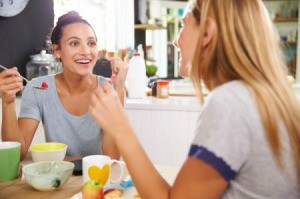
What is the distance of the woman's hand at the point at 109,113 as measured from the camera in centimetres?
77

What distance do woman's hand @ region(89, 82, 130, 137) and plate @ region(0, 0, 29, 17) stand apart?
5.26 feet

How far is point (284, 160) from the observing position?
26.5 inches

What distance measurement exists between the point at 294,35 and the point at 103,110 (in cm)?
607

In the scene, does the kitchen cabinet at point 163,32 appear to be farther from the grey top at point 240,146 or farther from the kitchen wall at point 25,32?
the grey top at point 240,146

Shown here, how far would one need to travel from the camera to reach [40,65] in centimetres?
233

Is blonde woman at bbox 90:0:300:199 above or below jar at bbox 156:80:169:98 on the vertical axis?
above

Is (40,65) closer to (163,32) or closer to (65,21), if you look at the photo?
Result: (65,21)

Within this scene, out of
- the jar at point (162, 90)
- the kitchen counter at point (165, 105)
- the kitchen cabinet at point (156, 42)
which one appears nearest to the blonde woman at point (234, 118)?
the kitchen counter at point (165, 105)

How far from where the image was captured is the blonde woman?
0.65 metres

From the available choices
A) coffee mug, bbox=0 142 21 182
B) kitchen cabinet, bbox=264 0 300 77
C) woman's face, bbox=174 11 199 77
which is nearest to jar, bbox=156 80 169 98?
coffee mug, bbox=0 142 21 182

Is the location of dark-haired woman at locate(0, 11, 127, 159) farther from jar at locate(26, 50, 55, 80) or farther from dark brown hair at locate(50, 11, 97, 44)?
jar at locate(26, 50, 55, 80)

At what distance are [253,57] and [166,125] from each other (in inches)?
67.0

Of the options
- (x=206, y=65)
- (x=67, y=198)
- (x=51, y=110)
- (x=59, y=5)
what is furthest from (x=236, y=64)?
(x=59, y=5)

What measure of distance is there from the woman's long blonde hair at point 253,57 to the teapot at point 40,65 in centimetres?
175
